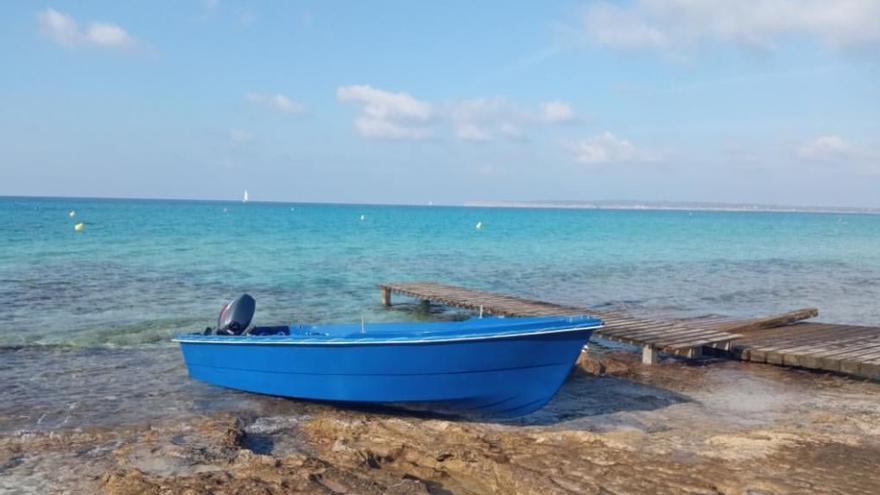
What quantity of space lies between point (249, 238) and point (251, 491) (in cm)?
4602

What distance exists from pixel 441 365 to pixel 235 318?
3751mm

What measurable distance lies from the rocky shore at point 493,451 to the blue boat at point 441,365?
1.03ft

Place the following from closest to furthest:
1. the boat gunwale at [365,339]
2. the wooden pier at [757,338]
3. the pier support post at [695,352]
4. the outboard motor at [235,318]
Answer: the boat gunwale at [365,339] < the outboard motor at [235,318] < the wooden pier at [757,338] < the pier support post at [695,352]

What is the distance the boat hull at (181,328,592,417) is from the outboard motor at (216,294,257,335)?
1.14m

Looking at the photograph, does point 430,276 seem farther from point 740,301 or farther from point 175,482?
point 175,482

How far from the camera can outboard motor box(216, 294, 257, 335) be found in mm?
10516

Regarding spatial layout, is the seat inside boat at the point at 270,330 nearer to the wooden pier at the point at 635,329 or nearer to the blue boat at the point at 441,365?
the blue boat at the point at 441,365

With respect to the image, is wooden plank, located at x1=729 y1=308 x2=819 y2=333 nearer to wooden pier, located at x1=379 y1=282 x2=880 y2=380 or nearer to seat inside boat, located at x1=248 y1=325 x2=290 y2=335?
wooden pier, located at x1=379 y1=282 x2=880 y2=380

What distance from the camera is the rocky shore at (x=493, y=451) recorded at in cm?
655

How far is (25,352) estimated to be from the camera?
13.3 m

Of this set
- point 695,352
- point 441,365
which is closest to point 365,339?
point 441,365

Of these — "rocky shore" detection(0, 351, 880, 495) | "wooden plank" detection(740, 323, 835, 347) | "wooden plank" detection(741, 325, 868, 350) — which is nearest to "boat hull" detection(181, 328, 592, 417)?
"rocky shore" detection(0, 351, 880, 495)

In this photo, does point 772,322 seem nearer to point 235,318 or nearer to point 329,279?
point 235,318

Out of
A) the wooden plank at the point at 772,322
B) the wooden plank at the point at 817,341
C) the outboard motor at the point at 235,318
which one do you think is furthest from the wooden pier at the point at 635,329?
the outboard motor at the point at 235,318
